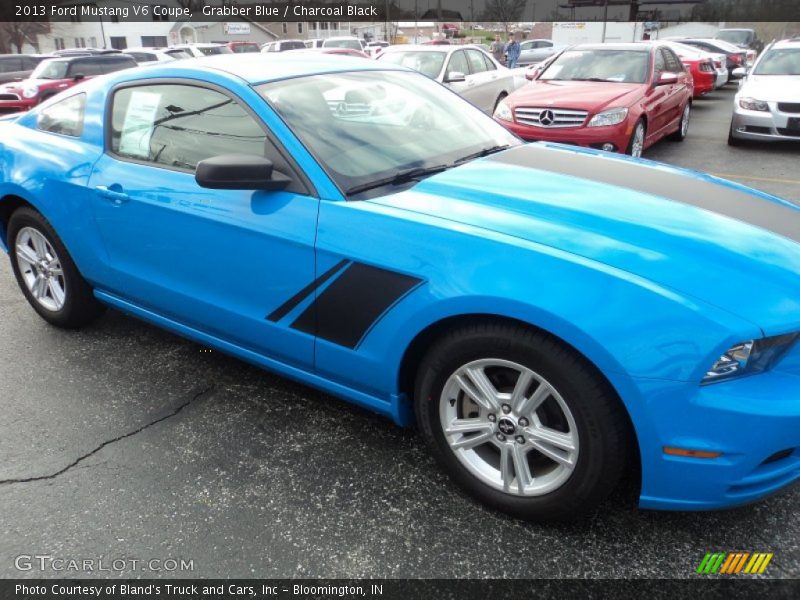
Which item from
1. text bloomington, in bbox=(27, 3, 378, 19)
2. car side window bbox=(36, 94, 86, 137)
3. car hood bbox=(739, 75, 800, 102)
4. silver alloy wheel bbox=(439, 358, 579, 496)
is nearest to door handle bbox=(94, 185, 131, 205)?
car side window bbox=(36, 94, 86, 137)

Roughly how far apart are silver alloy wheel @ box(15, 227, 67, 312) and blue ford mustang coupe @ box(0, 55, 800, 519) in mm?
161

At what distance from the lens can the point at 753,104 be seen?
8898 mm

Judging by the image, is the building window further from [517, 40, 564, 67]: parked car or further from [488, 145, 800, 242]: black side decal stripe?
[488, 145, 800, 242]: black side decal stripe

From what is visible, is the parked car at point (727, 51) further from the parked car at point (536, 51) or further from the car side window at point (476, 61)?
the car side window at point (476, 61)

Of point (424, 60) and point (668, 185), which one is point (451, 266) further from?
point (424, 60)

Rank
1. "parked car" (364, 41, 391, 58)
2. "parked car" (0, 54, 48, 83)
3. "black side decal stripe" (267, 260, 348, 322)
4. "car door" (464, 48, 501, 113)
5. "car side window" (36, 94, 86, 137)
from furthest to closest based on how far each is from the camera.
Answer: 1. "parked car" (0, 54, 48, 83)
2. "parked car" (364, 41, 391, 58)
3. "car door" (464, 48, 501, 113)
4. "car side window" (36, 94, 86, 137)
5. "black side decal stripe" (267, 260, 348, 322)

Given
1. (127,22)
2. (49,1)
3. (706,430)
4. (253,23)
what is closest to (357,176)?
(706,430)

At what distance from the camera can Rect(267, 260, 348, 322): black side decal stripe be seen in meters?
2.42

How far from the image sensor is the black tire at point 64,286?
3627mm

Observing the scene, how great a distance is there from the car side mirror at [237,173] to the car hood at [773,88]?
863 centimetres

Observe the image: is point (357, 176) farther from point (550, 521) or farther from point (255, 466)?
point (550, 521)

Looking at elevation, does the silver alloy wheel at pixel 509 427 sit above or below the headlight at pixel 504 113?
below

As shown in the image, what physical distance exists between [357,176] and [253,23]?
70.3m

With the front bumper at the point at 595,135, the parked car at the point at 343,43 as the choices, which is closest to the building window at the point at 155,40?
the parked car at the point at 343,43
